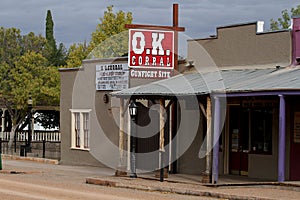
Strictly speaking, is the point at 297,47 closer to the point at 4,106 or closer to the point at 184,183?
the point at 184,183

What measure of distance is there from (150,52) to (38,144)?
21.8m

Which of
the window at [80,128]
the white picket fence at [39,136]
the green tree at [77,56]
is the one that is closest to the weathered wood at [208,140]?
the window at [80,128]

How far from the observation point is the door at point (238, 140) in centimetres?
2408

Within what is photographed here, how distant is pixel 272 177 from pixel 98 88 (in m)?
10.2

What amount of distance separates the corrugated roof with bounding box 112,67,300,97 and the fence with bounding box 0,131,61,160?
14045 mm

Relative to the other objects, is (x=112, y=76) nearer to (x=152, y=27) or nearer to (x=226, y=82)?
(x=152, y=27)

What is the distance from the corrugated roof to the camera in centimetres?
1995

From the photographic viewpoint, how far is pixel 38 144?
45562mm

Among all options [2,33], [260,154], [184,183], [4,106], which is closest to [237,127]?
[260,154]

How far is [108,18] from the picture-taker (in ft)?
167

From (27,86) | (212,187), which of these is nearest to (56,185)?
(212,187)

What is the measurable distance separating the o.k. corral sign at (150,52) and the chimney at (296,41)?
5.33 meters

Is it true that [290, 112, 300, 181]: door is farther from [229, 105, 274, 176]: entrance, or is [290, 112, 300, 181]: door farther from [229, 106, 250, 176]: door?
[229, 106, 250, 176]: door

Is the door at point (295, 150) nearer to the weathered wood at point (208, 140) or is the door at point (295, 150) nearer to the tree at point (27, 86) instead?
the weathered wood at point (208, 140)
